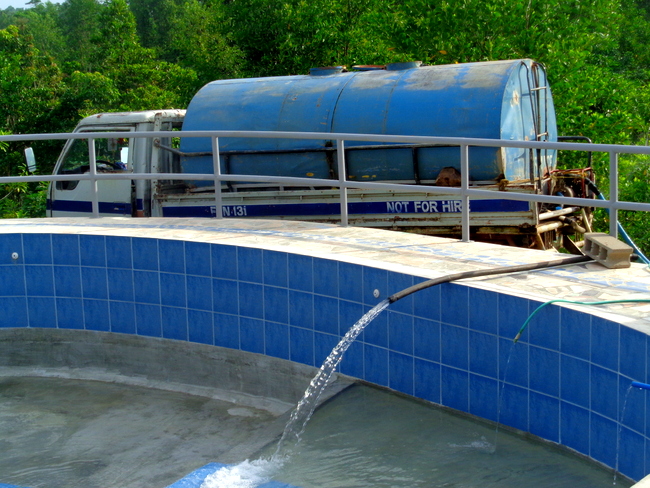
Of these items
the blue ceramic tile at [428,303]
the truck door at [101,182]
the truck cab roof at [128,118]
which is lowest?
the blue ceramic tile at [428,303]

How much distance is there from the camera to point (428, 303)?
18.2 feet

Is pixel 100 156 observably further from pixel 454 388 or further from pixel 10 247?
pixel 454 388

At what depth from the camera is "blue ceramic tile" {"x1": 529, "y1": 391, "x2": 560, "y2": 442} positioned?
4867 mm

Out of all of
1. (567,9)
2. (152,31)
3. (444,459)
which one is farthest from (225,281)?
(152,31)

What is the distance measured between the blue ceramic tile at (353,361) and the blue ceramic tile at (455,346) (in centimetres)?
83

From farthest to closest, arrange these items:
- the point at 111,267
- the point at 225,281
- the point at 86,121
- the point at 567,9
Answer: the point at 567,9
the point at 86,121
the point at 111,267
the point at 225,281

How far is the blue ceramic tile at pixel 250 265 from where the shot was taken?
666 cm

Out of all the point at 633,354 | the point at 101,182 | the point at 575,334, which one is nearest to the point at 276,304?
the point at 575,334

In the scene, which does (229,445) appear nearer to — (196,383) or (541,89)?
(196,383)

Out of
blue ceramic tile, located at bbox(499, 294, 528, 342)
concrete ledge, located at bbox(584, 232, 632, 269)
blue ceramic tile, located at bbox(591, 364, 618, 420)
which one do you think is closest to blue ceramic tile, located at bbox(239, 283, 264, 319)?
blue ceramic tile, located at bbox(499, 294, 528, 342)

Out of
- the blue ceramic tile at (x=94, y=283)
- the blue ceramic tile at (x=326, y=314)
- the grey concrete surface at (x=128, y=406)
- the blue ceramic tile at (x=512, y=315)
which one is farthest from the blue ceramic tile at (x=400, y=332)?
the blue ceramic tile at (x=94, y=283)

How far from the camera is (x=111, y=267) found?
24.4ft

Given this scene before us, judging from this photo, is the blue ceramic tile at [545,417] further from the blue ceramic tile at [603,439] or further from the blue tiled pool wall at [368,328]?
the blue ceramic tile at [603,439]

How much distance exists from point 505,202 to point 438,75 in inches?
77.2
